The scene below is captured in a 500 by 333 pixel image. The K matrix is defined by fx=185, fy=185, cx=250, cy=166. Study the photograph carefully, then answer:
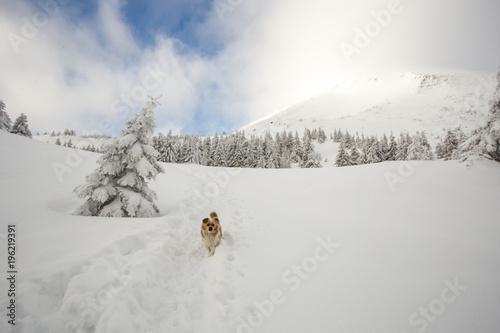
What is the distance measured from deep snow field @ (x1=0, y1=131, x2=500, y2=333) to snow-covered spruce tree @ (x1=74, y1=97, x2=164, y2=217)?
4.23ft

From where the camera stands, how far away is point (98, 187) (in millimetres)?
7809

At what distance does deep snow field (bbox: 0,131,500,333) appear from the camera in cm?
308

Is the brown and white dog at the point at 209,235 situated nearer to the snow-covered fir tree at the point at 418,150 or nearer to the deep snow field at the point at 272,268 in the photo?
the deep snow field at the point at 272,268

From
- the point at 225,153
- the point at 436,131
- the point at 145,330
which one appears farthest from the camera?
the point at 436,131

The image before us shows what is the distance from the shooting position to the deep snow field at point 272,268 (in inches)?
121

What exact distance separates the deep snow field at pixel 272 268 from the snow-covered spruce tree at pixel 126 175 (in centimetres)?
129

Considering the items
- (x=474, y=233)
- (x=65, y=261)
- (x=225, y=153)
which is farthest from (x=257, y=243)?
(x=225, y=153)

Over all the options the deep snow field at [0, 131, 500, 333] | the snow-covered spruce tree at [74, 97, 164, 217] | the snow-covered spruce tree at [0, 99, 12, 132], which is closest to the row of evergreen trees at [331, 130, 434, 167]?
the deep snow field at [0, 131, 500, 333]

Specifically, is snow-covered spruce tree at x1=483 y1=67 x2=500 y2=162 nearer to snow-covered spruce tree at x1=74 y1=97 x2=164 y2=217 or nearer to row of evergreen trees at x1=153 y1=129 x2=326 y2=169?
snow-covered spruce tree at x1=74 y1=97 x2=164 y2=217

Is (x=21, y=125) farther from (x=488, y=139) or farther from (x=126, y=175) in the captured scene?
(x=488, y=139)

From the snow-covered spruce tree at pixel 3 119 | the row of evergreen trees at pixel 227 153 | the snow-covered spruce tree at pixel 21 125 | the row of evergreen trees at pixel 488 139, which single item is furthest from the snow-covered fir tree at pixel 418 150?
the snow-covered spruce tree at pixel 21 125

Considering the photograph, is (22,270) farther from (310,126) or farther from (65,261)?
(310,126)

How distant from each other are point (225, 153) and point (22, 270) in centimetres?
4691

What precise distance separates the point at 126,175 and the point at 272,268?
7334 millimetres
